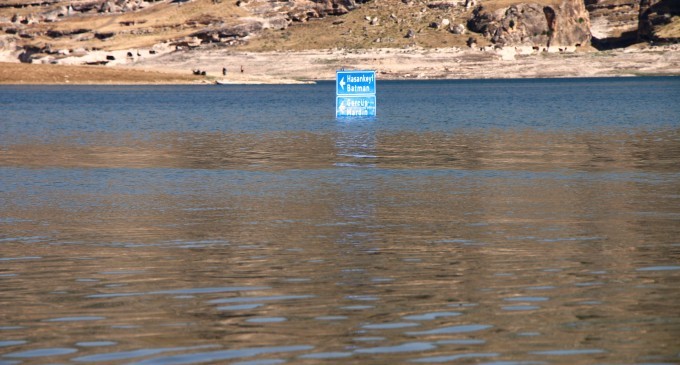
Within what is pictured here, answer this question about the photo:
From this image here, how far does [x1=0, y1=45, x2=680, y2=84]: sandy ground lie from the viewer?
12356cm

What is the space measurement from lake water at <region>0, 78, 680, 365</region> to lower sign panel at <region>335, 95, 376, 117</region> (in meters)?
17.5

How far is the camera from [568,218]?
557 inches

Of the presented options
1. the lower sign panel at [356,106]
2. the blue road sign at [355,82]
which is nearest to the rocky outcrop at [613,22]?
the lower sign panel at [356,106]

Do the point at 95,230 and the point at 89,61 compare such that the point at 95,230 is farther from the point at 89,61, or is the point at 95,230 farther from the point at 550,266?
the point at 89,61

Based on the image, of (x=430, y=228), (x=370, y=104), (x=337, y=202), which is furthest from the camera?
(x=370, y=104)

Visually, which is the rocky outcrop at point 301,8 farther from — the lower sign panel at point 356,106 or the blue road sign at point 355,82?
the blue road sign at point 355,82

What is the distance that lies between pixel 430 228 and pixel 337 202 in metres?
2.97

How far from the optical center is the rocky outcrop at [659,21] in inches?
5148

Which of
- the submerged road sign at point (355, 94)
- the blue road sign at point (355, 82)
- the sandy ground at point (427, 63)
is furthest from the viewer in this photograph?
the sandy ground at point (427, 63)

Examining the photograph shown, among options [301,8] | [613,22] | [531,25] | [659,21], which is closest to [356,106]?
[659,21]

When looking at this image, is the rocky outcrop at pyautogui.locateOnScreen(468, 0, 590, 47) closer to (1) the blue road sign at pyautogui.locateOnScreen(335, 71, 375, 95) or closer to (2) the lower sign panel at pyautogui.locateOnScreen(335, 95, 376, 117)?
(2) the lower sign panel at pyautogui.locateOnScreen(335, 95, 376, 117)

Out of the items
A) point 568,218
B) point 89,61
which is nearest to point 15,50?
point 89,61

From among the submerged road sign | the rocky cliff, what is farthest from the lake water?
the rocky cliff

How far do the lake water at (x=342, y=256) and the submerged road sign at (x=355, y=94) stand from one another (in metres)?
15.0
